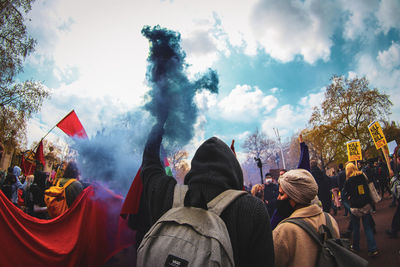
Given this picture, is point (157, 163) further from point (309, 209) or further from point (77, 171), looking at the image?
point (77, 171)

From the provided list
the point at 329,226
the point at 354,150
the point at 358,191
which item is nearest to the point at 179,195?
the point at 329,226

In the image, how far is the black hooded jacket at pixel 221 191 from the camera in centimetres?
112

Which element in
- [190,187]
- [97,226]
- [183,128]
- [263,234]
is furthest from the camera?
[97,226]

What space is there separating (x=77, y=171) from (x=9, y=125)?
16.0 metres

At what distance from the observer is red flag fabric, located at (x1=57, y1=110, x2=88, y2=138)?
5.11 m

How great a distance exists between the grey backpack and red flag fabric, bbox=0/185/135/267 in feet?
8.72

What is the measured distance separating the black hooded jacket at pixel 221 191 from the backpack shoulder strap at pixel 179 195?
0.04 m

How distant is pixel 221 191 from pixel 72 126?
528 cm

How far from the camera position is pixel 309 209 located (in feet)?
6.34

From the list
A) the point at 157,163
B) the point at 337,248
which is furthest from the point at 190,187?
the point at 337,248

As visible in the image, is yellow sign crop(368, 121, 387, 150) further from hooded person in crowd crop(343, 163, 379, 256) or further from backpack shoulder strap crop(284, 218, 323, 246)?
backpack shoulder strap crop(284, 218, 323, 246)

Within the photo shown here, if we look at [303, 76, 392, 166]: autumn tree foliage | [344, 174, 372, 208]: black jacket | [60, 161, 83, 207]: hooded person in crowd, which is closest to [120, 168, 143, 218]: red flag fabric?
[60, 161, 83, 207]: hooded person in crowd

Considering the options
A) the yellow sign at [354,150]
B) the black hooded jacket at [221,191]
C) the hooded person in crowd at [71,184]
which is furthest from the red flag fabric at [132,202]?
the yellow sign at [354,150]

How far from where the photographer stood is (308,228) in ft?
5.62
